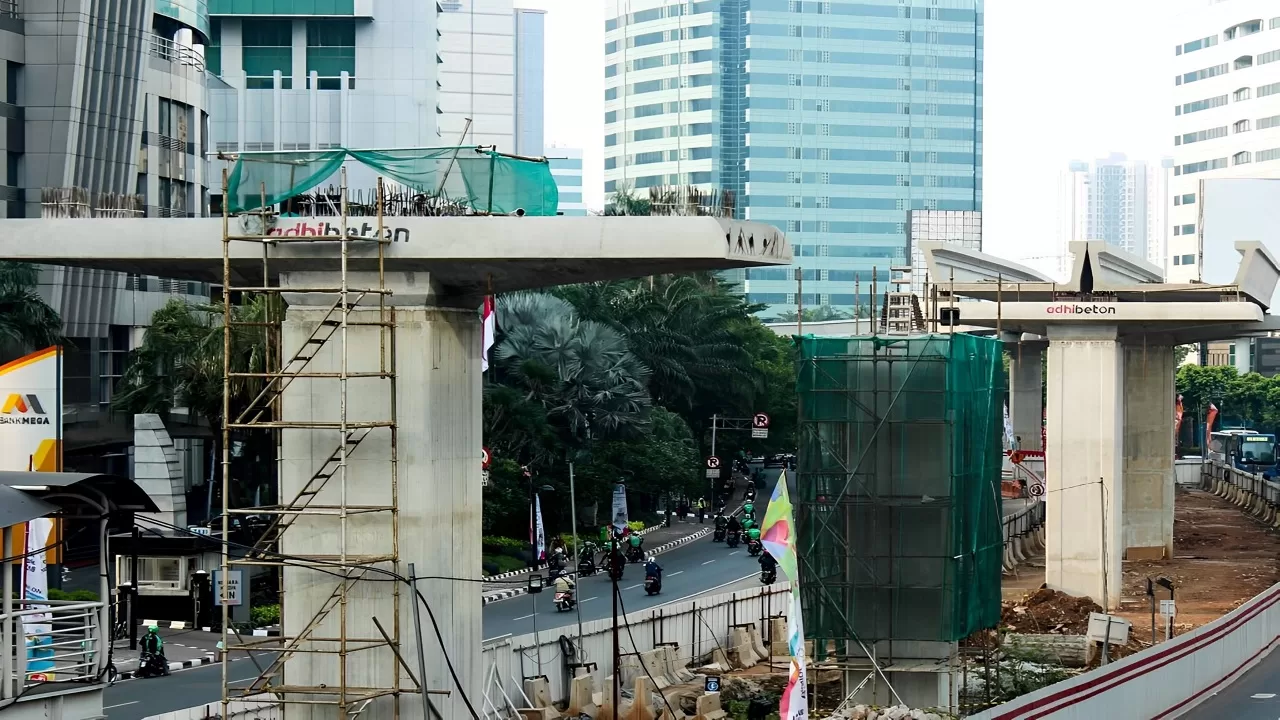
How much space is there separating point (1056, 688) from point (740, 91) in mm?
157328

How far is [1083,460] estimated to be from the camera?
48.4 meters

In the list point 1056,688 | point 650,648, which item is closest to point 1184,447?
point 650,648

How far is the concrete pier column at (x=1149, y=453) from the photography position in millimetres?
60750

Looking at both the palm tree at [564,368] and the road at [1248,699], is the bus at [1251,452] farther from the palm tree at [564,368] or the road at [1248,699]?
the road at [1248,699]

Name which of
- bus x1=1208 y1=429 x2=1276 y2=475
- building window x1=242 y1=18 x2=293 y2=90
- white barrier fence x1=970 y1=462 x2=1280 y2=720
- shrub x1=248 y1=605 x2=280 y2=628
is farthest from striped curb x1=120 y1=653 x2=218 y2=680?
bus x1=1208 y1=429 x2=1276 y2=475

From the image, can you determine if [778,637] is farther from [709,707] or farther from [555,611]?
[709,707]

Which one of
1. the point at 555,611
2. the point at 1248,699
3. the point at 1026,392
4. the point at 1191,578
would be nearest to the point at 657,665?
the point at 1248,699

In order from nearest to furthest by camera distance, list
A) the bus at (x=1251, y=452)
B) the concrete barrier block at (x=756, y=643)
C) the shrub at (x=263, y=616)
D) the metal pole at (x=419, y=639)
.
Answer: the metal pole at (x=419, y=639) < the concrete barrier block at (x=756, y=643) < the shrub at (x=263, y=616) < the bus at (x=1251, y=452)

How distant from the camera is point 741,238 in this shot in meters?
20.3

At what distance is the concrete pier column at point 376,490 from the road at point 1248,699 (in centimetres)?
1731

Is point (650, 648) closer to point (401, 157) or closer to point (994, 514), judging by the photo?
point (994, 514)

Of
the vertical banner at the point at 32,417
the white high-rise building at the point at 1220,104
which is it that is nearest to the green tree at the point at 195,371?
the vertical banner at the point at 32,417

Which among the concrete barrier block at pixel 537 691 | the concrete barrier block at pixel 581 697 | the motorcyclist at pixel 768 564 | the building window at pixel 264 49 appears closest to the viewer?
the concrete barrier block at pixel 537 691

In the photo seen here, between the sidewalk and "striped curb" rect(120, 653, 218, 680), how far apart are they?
35.2 ft
